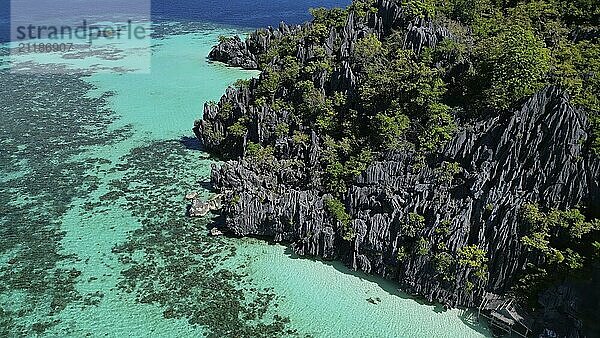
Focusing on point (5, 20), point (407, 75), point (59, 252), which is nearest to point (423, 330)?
point (407, 75)

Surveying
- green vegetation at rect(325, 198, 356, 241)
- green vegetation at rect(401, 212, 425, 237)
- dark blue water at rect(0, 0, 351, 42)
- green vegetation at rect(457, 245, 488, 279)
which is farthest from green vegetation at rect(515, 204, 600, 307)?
dark blue water at rect(0, 0, 351, 42)

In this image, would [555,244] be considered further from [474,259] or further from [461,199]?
[461,199]

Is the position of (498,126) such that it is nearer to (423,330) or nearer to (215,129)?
(423,330)

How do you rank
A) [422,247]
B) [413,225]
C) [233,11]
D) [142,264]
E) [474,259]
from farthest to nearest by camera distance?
[233,11], [142,264], [413,225], [422,247], [474,259]

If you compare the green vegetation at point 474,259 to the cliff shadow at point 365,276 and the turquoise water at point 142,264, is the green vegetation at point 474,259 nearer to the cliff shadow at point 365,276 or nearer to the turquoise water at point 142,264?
the turquoise water at point 142,264

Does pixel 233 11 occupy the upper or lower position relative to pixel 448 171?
upper

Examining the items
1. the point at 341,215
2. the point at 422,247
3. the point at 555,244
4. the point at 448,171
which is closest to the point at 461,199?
the point at 448,171
